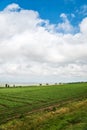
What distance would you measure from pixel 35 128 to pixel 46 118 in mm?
6210

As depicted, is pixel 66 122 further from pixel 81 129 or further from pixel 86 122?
pixel 81 129

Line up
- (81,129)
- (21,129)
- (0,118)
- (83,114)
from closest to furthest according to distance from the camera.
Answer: (81,129) → (21,129) → (83,114) → (0,118)

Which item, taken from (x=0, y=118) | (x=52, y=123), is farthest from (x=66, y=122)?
(x=0, y=118)

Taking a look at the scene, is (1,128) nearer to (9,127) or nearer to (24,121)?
(9,127)

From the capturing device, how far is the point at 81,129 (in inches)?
1107

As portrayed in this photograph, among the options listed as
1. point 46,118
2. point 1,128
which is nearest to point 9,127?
point 1,128

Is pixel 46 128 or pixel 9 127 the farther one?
pixel 9 127

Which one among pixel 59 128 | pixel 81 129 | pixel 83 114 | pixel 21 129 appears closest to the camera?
pixel 81 129

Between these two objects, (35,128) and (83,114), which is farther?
(83,114)

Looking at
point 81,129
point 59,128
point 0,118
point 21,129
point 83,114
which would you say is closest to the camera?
point 81,129

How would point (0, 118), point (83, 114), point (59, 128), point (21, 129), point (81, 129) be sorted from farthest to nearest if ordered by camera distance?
point (0, 118) → point (83, 114) → point (21, 129) → point (59, 128) → point (81, 129)

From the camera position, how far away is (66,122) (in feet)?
109

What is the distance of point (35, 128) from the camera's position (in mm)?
32406

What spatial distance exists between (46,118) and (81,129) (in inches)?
430
